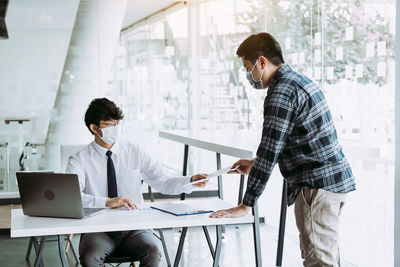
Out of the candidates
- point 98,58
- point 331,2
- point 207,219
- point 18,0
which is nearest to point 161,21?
point 98,58

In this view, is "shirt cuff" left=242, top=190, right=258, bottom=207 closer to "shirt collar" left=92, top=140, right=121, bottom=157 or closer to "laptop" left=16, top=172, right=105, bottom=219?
"laptop" left=16, top=172, right=105, bottom=219

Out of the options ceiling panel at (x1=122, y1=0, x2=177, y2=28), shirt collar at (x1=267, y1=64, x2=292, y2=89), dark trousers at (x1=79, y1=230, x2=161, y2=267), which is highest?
ceiling panel at (x1=122, y1=0, x2=177, y2=28)

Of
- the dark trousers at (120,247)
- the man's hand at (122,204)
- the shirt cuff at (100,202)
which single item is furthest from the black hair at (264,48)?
the dark trousers at (120,247)

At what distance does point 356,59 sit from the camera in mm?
4242

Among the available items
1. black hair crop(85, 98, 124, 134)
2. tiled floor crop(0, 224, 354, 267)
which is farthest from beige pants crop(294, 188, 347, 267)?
tiled floor crop(0, 224, 354, 267)

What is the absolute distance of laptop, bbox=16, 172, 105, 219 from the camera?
2.46 meters

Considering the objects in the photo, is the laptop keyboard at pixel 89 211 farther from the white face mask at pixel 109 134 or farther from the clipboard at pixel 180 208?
the white face mask at pixel 109 134

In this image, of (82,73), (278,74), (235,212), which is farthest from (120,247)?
(82,73)

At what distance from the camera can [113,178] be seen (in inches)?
122

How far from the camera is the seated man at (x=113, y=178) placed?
2965 millimetres

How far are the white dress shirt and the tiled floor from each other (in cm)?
145

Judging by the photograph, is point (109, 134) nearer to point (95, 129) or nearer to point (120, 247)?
point (95, 129)

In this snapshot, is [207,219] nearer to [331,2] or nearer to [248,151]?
[248,151]

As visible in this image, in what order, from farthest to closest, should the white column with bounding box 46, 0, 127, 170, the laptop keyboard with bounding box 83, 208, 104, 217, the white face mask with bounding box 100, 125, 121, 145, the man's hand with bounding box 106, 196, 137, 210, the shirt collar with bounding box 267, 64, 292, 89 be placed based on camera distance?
1. the white column with bounding box 46, 0, 127, 170
2. the white face mask with bounding box 100, 125, 121, 145
3. the man's hand with bounding box 106, 196, 137, 210
4. the laptop keyboard with bounding box 83, 208, 104, 217
5. the shirt collar with bounding box 267, 64, 292, 89
